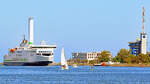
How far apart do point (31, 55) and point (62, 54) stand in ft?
204

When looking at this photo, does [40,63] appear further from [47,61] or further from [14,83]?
[14,83]

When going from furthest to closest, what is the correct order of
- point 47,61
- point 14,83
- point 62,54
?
1. point 47,61
2. point 62,54
3. point 14,83

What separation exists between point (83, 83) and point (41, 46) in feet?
413

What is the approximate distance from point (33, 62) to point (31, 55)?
3619 mm

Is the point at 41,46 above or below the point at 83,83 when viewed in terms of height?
above

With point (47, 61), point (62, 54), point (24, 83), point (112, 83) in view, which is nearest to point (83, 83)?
point (112, 83)

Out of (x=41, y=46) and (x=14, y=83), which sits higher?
(x=41, y=46)

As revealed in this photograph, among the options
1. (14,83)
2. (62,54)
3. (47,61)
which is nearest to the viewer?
(14,83)

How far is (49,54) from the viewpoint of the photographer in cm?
19362

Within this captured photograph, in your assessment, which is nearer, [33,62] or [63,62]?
[63,62]

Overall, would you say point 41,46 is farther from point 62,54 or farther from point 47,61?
point 62,54

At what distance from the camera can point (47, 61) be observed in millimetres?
189375

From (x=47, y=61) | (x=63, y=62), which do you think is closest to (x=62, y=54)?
(x=63, y=62)

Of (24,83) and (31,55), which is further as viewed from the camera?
(31,55)
